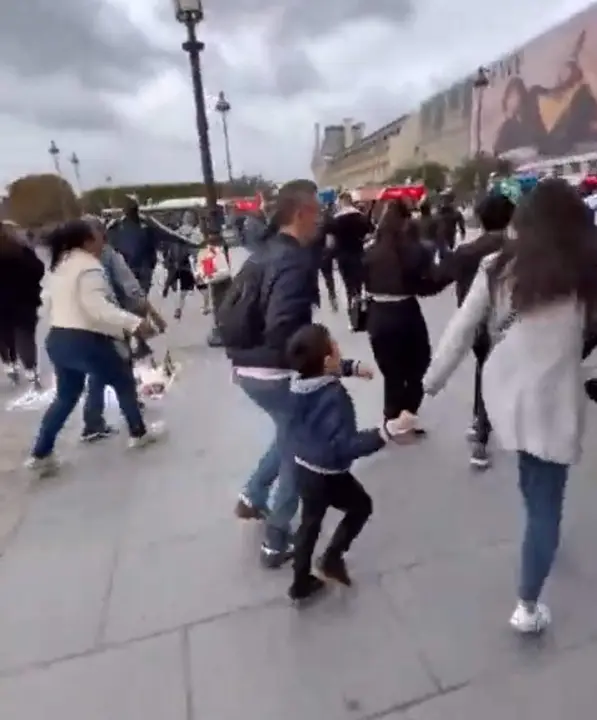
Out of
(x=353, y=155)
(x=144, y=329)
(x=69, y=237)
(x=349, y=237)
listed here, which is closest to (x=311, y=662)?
(x=144, y=329)

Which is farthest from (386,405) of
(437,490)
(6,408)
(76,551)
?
(6,408)

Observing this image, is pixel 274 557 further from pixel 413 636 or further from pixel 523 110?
pixel 523 110

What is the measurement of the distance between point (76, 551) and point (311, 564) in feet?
3.93

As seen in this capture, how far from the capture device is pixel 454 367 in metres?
2.49

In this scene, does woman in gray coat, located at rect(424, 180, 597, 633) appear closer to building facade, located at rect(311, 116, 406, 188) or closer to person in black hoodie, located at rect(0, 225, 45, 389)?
person in black hoodie, located at rect(0, 225, 45, 389)

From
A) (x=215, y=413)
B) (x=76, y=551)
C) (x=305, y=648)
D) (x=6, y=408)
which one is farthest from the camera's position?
(x=6, y=408)

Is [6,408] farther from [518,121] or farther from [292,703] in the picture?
[518,121]

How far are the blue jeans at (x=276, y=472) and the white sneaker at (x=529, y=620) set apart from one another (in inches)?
38.4

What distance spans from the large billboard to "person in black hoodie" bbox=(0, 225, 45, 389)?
137ft

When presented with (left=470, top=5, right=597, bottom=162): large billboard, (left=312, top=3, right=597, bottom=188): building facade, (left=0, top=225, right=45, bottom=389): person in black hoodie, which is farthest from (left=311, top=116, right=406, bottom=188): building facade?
(left=0, top=225, right=45, bottom=389): person in black hoodie

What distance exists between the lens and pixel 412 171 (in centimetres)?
6278

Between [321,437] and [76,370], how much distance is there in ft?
7.49

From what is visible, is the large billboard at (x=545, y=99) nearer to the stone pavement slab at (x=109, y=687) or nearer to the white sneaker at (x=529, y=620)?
the white sneaker at (x=529, y=620)

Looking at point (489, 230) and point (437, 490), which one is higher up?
point (489, 230)
